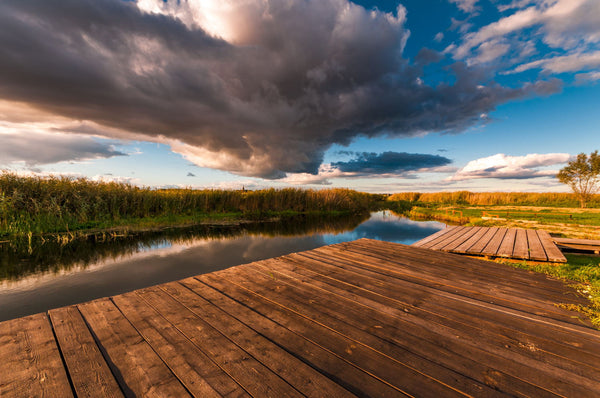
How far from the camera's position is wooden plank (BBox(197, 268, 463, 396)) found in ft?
5.16

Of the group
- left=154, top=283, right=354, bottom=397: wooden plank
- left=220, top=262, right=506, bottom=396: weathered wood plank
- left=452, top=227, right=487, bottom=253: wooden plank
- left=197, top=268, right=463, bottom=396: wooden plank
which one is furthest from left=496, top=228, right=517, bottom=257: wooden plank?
left=154, top=283, right=354, bottom=397: wooden plank

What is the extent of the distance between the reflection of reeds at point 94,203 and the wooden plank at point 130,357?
36.1 ft

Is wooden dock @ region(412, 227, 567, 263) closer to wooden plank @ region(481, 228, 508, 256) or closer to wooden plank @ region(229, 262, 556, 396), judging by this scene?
wooden plank @ region(481, 228, 508, 256)

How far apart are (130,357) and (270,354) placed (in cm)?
110

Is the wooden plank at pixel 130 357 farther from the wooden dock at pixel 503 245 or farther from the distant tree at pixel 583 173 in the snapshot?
the distant tree at pixel 583 173

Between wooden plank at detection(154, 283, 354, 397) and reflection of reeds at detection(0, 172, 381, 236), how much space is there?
1171cm

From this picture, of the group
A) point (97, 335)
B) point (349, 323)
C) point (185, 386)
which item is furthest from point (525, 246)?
point (97, 335)

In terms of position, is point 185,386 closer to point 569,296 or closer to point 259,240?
point 569,296

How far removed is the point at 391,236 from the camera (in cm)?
1395

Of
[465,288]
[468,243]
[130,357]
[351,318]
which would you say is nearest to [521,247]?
[468,243]

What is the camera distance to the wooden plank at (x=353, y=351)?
1.57m

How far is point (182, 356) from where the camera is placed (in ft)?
6.01

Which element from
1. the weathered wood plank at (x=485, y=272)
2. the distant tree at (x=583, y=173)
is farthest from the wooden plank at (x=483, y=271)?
the distant tree at (x=583, y=173)

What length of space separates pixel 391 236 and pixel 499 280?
1055 centimetres
